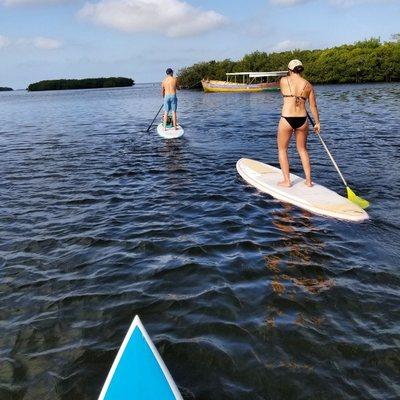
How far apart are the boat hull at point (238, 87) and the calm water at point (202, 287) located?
189 feet

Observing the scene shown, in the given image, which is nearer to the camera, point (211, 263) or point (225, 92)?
point (211, 263)

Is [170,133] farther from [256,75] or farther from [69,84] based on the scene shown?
[69,84]

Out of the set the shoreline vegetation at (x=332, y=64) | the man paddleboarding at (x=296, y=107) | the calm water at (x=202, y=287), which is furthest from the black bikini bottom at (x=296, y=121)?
the shoreline vegetation at (x=332, y=64)

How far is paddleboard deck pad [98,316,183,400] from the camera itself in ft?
9.03

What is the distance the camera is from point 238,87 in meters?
67.1

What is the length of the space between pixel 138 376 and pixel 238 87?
67644mm

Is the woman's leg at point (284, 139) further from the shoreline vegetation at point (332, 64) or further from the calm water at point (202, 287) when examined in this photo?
the shoreline vegetation at point (332, 64)

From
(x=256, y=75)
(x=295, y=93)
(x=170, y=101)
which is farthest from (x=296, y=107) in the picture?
(x=256, y=75)

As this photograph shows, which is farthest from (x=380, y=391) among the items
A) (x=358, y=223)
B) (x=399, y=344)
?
(x=358, y=223)

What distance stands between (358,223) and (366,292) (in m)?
2.39

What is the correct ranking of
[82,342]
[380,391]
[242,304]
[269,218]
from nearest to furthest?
[380,391] < [82,342] < [242,304] < [269,218]

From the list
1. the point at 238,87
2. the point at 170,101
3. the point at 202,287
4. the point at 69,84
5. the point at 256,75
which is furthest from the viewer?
the point at 69,84

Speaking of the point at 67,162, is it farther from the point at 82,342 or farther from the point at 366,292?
the point at 366,292

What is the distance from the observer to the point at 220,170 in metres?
11.7
